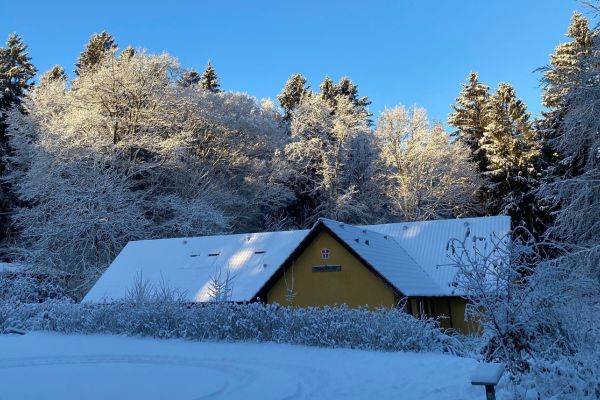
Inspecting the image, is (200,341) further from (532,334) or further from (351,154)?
(351,154)

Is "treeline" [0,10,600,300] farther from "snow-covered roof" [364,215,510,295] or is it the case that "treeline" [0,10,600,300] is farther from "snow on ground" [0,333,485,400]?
"snow on ground" [0,333,485,400]

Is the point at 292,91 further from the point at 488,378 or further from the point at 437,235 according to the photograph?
the point at 488,378

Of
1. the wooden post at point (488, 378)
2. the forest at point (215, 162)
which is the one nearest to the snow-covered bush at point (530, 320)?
the wooden post at point (488, 378)

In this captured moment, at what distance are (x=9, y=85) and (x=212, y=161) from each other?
1717cm

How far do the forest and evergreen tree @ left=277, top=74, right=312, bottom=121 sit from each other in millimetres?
10617

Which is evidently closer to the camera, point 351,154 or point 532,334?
point 532,334

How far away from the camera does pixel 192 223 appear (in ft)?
106

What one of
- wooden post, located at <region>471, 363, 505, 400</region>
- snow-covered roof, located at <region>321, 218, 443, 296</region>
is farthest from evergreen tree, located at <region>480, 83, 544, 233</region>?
wooden post, located at <region>471, 363, 505, 400</region>

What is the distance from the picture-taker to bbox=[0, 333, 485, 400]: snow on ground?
27.5ft

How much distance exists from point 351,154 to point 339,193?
3820 millimetres

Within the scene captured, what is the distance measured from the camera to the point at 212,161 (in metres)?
37.8

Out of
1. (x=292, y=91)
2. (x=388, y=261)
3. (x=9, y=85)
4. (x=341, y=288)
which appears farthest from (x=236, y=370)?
(x=292, y=91)

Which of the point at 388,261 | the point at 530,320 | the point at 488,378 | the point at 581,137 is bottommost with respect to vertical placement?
the point at 488,378

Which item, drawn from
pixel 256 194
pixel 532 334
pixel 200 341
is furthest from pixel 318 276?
pixel 256 194
